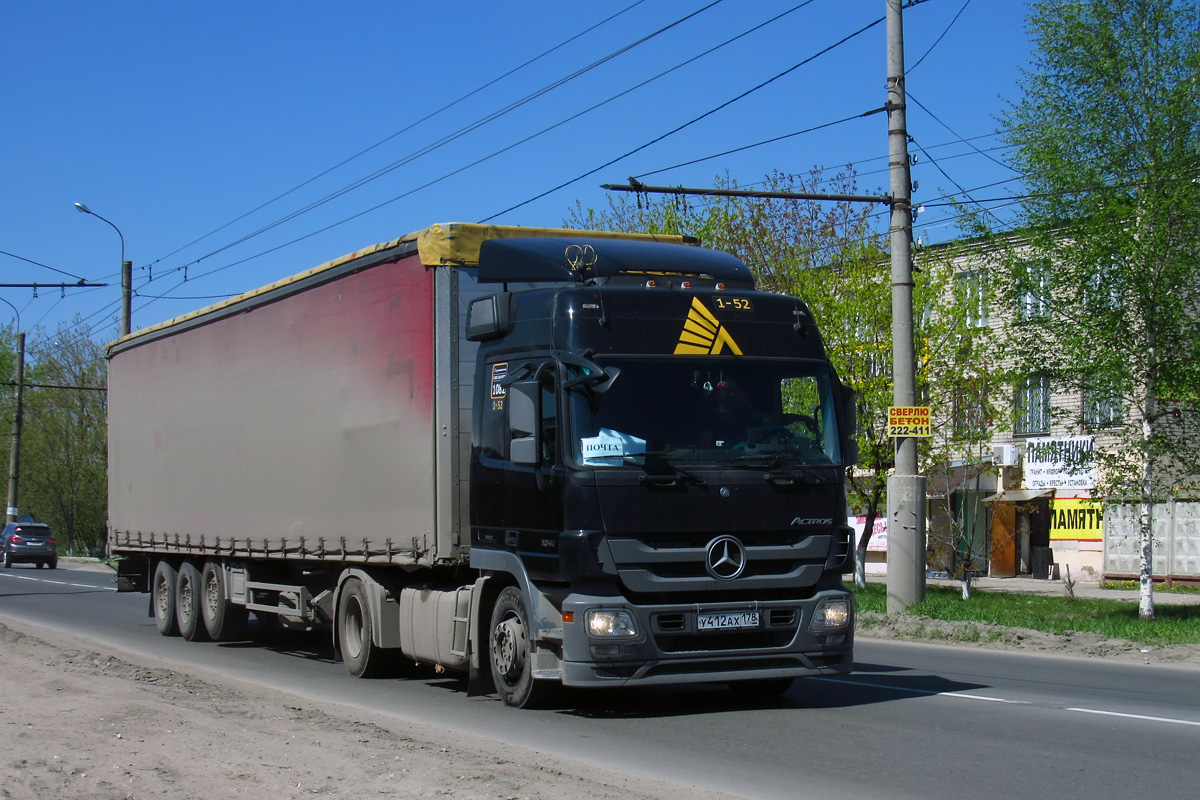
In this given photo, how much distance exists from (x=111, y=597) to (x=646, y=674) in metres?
22.1

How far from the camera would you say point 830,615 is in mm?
9672

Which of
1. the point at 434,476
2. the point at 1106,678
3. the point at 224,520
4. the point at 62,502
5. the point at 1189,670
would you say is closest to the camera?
the point at 434,476

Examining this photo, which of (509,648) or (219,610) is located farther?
(219,610)

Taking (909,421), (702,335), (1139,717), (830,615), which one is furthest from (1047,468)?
(702,335)

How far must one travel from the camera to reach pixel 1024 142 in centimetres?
1925

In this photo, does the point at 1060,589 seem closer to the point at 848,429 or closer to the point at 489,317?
the point at 848,429

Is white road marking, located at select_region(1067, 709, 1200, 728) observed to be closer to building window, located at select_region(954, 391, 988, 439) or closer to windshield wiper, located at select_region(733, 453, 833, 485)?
windshield wiper, located at select_region(733, 453, 833, 485)

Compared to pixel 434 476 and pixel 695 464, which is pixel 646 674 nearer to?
pixel 695 464

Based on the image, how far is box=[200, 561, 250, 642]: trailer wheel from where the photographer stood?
16078 mm

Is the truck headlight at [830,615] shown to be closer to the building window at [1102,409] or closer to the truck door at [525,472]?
the truck door at [525,472]

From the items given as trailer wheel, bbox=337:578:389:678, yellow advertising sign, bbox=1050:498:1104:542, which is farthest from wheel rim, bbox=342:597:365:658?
yellow advertising sign, bbox=1050:498:1104:542

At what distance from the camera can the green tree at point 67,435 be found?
62.0 meters

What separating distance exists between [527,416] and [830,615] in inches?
106

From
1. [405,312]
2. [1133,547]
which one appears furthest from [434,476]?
[1133,547]
